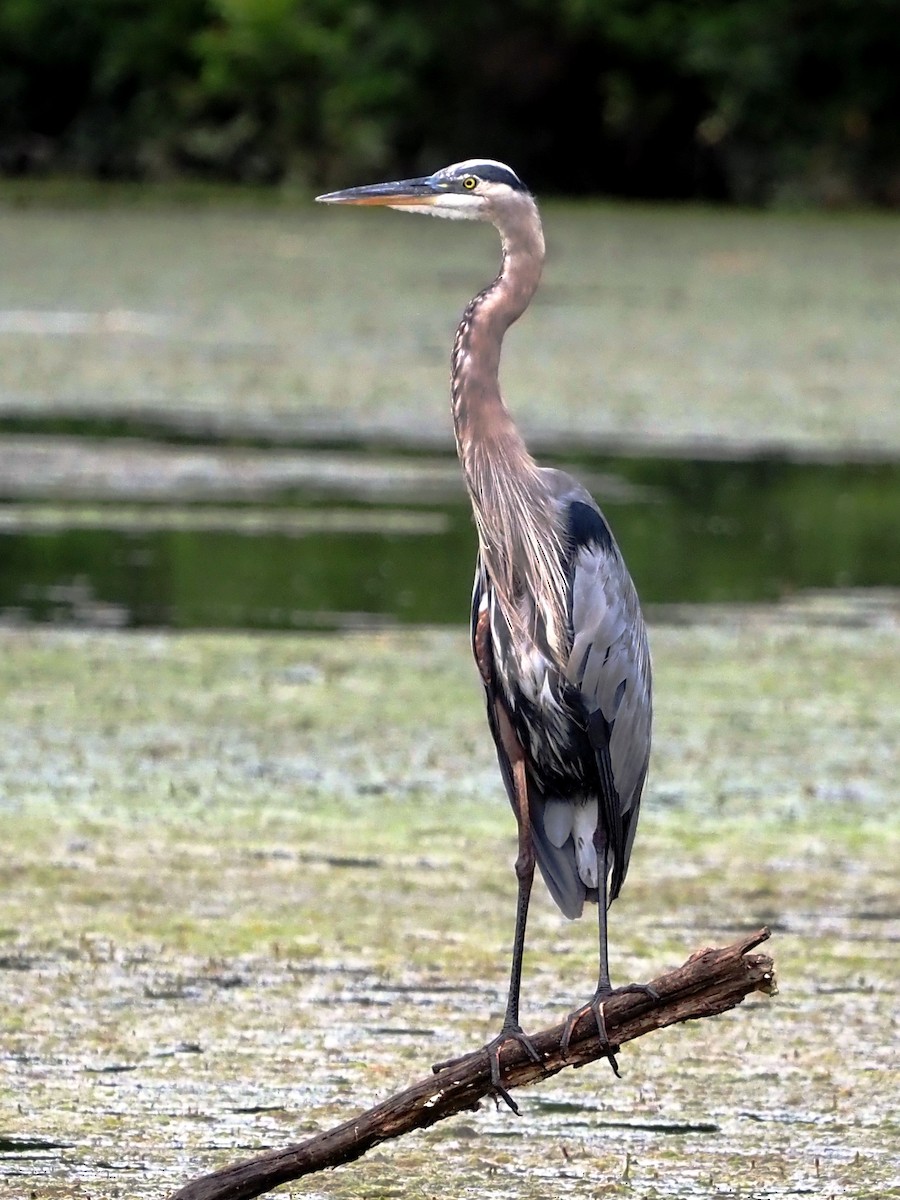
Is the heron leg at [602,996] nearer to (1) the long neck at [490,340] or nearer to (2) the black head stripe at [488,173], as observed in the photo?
(1) the long neck at [490,340]

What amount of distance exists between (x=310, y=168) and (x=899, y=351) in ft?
48.4

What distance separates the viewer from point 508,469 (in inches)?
128

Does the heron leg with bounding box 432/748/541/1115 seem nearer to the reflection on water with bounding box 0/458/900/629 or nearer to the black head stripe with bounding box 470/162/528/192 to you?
the black head stripe with bounding box 470/162/528/192

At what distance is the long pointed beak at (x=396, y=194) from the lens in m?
3.26

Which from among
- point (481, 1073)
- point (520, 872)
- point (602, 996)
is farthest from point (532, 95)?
point (481, 1073)

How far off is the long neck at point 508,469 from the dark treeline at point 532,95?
2274 centimetres

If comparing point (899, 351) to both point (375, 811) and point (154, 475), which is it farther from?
point (375, 811)

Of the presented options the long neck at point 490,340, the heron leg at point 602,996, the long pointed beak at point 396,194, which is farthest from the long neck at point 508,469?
the heron leg at point 602,996

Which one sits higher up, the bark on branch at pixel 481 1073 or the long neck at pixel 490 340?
the long neck at pixel 490 340

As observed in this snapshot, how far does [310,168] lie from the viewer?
27.1m

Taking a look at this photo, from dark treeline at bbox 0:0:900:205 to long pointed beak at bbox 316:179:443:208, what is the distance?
22634 millimetres

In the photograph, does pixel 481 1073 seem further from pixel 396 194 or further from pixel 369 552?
pixel 369 552

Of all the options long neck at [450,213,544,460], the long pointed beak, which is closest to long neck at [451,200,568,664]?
long neck at [450,213,544,460]

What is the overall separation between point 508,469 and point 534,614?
0.60ft
